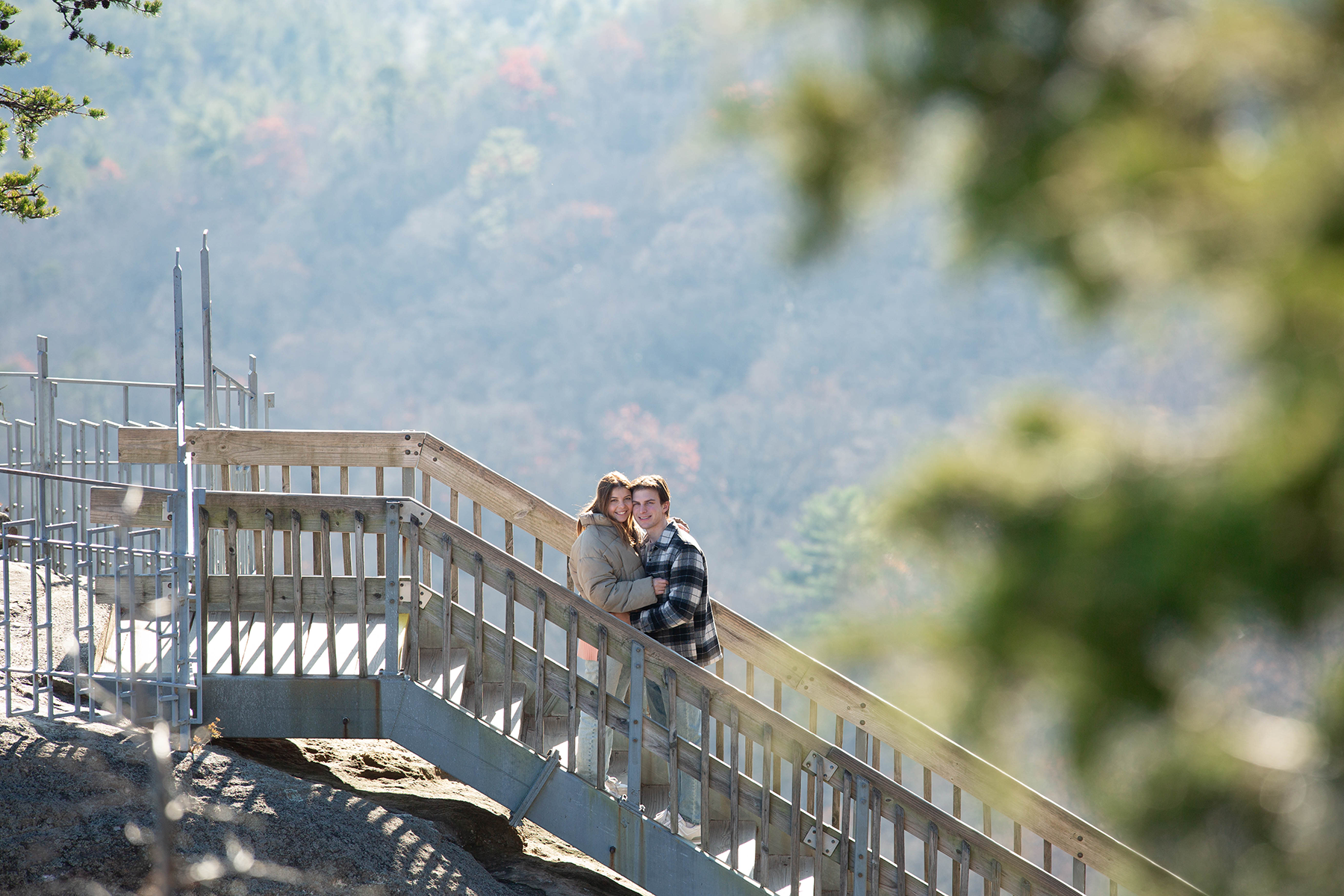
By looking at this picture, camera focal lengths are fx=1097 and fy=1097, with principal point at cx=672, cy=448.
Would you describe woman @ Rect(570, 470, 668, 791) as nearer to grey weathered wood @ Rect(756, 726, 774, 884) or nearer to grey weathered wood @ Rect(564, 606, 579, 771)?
grey weathered wood @ Rect(564, 606, 579, 771)

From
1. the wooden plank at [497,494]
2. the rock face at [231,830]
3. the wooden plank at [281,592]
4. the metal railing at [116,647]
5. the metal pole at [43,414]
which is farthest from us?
the metal pole at [43,414]

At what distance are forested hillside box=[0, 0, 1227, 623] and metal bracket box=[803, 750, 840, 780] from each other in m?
44.4

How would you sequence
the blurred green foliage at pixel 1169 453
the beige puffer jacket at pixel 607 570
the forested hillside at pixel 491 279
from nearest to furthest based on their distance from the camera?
the blurred green foliage at pixel 1169 453
the beige puffer jacket at pixel 607 570
the forested hillside at pixel 491 279

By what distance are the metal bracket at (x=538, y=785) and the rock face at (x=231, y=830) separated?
298mm

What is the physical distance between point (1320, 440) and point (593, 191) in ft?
244

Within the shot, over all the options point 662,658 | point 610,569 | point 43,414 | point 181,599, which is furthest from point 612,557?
point 43,414

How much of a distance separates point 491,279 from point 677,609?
66.8 m

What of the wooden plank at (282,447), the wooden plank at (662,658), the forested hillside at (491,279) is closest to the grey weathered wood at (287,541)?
the wooden plank at (282,447)

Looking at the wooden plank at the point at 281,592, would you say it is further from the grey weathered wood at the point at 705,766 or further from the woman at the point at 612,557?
the grey weathered wood at the point at 705,766

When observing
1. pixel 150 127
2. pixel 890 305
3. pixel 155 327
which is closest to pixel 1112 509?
pixel 890 305

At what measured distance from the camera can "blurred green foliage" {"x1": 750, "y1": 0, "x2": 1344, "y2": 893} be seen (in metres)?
0.89

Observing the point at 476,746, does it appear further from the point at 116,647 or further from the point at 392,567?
the point at 116,647

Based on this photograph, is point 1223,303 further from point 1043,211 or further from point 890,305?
point 890,305

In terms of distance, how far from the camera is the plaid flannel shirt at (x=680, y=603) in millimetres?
4801
